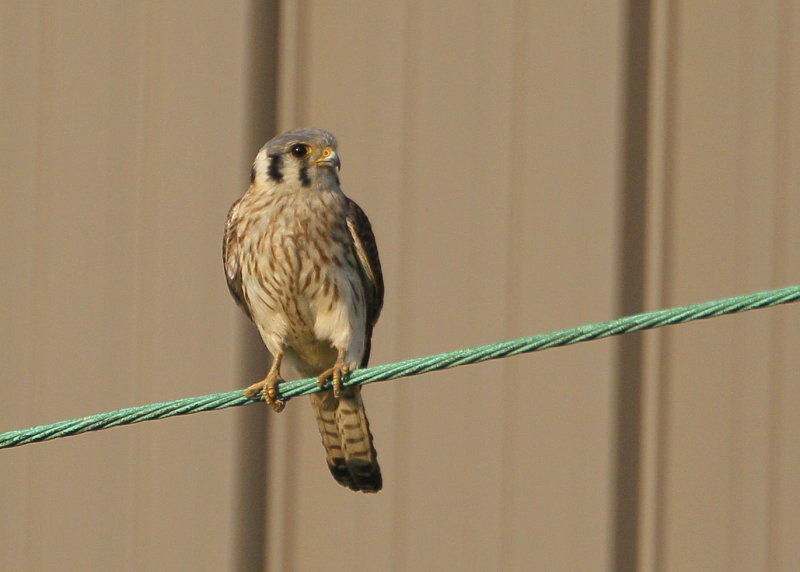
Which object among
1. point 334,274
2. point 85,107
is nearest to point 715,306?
point 334,274

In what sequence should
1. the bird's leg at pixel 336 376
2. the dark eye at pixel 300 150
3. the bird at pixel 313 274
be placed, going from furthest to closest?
the dark eye at pixel 300 150 < the bird at pixel 313 274 < the bird's leg at pixel 336 376

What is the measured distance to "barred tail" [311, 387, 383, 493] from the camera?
352cm

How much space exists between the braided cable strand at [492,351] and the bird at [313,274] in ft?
1.97

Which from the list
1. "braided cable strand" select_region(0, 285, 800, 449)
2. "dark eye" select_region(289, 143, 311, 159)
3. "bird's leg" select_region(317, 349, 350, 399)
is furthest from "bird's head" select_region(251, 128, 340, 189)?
"braided cable strand" select_region(0, 285, 800, 449)

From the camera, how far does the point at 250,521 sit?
471cm

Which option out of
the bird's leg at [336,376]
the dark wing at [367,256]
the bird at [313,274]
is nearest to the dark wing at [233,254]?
the bird at [313,274]

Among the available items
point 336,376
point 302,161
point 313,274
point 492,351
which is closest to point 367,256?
point 313,274

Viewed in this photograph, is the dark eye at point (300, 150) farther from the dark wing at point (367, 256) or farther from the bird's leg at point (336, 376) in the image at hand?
the bird's leg at point (336, 376)

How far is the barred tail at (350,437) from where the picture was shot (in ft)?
11.6

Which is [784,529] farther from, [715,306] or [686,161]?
[715,306]

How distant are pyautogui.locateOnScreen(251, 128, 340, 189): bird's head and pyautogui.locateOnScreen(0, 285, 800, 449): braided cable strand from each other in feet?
2.72

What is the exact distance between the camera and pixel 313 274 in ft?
11.0

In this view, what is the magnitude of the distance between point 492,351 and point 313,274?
1.19 meters

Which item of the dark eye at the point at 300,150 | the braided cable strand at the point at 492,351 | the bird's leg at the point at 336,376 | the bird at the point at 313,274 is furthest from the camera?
the dark eye at the point at 300,150
